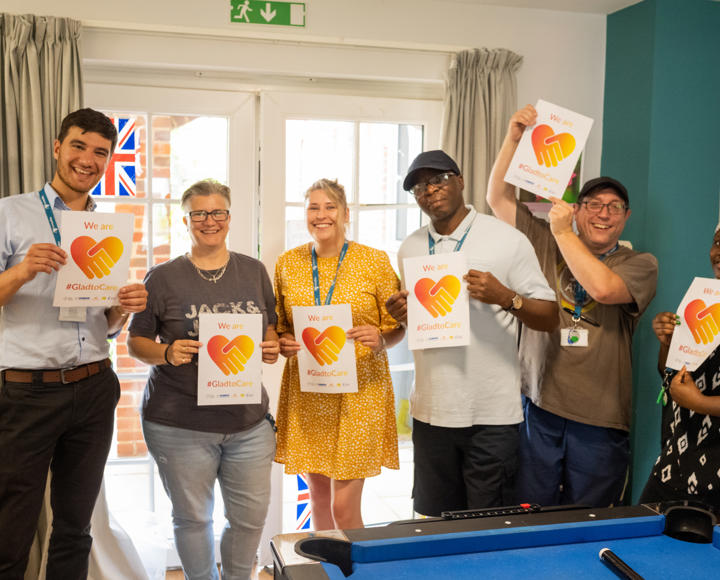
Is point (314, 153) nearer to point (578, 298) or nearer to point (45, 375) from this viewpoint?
point (578, 298)

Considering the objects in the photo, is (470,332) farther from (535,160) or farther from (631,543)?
(631,543)

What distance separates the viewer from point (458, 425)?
2352 millimetres

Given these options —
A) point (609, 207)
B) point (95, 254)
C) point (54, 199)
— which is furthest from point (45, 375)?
point (609, 207)

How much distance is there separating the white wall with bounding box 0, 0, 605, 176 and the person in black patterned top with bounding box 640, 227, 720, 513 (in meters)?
1.56

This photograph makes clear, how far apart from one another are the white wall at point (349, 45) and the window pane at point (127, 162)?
21cm

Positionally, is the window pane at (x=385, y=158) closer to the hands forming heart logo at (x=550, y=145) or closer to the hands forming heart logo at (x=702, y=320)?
the hands forming heart logo at (x=550, y=145)

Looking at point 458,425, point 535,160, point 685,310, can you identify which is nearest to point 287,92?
point 535,160

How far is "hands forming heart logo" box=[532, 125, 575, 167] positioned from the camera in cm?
244

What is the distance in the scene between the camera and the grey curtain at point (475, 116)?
3.14 meters

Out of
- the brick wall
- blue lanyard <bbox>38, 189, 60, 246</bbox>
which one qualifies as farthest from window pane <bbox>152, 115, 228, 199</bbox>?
blue lanyard <bbox>38, 189, 60, 246</bbox>

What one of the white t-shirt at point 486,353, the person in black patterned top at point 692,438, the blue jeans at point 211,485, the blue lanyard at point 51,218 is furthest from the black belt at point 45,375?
the person in black patterned top at point 692,438

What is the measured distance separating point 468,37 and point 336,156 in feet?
2.86

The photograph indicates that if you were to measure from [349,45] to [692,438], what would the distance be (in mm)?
2248

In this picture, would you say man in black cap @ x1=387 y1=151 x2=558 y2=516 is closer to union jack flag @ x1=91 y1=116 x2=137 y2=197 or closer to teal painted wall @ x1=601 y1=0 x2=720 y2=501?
teal painted wall @ x1=601 y1=0 x2=720 y2=501
